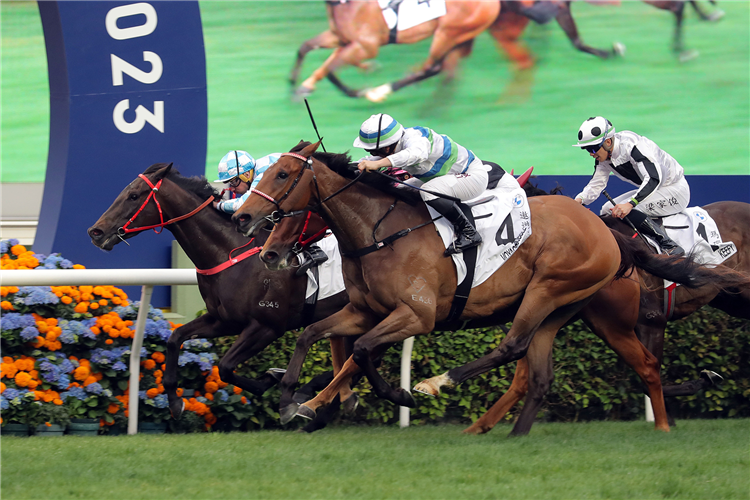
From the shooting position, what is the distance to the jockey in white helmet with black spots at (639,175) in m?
5.16

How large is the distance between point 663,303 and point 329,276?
6.54 ft

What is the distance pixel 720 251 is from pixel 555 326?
4.53 feet

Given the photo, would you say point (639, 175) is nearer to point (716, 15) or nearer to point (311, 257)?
point (311, 257)

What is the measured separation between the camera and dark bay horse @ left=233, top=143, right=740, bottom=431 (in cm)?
415

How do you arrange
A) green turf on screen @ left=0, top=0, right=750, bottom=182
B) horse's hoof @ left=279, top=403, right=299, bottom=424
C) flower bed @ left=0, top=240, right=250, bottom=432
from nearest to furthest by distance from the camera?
horse's hoof @ left=279, top=403, right=299, bottom=424 < flower bed @ left=0, top=240, right=250, bottom=432 < green turf on screen @ left=0, top=0, right=750, bottom=182

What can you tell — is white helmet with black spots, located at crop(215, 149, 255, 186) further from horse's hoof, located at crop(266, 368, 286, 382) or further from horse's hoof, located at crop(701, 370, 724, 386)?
horse's hoof, located at crop(701, 370, 724, 386)

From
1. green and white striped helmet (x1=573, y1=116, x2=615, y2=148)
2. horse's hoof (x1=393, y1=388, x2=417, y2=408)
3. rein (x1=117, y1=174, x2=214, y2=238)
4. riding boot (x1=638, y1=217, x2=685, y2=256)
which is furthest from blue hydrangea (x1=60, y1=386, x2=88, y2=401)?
riding boot (x1=638, y1=217, x2=685, y2=256)

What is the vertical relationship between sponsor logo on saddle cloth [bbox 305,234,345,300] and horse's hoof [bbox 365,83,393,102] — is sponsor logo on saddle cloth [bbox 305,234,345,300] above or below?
above

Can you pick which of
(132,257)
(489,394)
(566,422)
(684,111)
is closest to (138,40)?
(132,257)

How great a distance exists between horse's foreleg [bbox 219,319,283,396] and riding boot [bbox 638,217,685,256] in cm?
224

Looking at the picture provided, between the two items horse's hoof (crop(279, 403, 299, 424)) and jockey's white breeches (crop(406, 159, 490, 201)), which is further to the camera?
horse's hoof (crop(279, 403, 299, 424))

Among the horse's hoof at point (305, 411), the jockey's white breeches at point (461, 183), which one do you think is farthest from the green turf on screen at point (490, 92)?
the horse's hoof at point (305, 411)

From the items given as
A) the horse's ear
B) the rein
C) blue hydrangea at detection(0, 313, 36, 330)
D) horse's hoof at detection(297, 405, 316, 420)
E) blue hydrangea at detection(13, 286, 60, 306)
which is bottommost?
horse's hoof at detection(297, 405, 316, 420)

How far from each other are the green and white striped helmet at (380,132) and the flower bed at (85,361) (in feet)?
6.03
